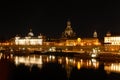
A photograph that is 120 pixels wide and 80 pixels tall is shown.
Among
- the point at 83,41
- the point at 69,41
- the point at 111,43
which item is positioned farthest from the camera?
the point at 69,41

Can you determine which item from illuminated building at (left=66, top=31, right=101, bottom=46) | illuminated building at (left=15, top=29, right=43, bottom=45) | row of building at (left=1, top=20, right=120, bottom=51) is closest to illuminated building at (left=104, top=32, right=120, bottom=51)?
row of building at (left=1, top=20, right=120, bottom=51)

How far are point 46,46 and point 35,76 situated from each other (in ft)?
150

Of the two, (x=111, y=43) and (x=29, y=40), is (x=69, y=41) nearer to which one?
(x=29, y=40)

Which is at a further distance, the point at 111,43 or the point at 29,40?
the point at 29,40

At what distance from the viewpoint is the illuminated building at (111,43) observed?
2328 inches

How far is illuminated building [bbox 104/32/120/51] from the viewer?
194 feet

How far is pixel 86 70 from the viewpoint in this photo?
3186 centimetres

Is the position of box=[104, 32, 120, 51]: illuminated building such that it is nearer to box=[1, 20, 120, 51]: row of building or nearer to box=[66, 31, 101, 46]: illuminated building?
box=[1, 20, 120, 51]: row of building

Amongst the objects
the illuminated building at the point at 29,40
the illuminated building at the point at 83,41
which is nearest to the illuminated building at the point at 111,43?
the illuminated building at the point at 83,41

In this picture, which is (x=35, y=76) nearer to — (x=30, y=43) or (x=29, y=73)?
(x=29, y=73)

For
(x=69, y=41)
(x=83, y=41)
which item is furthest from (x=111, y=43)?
(x=69, y=41)

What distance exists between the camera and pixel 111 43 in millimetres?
62188

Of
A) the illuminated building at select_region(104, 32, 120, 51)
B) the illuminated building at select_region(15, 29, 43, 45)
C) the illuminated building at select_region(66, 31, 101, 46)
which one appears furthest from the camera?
the illuminated building at select_region(15, 29, 43, 45)

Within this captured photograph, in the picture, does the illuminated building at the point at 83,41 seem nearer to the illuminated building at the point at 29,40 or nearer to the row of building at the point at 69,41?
the row of building at the point at 69,41
